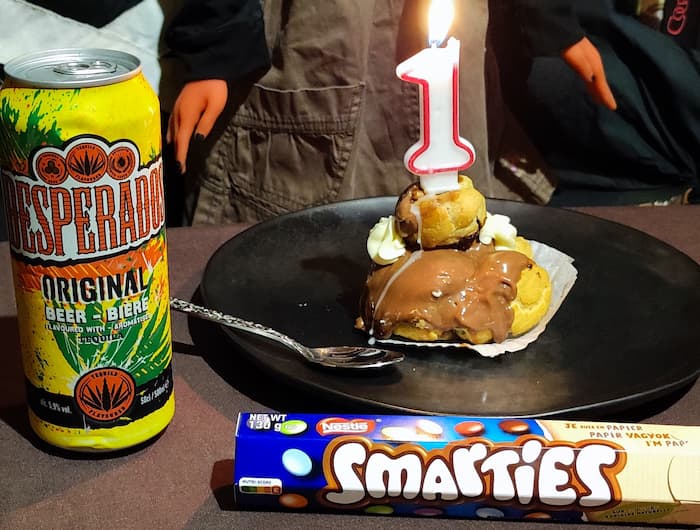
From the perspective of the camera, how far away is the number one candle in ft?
3.05

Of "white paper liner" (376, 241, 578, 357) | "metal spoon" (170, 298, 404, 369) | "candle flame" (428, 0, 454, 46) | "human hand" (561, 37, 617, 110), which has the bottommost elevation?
"white paper liner" (376, 241, 578, 357)

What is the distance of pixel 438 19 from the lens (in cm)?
97

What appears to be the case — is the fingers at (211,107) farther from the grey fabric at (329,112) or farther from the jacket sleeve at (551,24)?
the jacket sleeve at (551,24)

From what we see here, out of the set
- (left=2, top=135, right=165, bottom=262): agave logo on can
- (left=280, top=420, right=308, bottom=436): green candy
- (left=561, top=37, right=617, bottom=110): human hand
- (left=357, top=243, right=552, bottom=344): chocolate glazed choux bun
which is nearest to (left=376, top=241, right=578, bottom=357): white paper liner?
(left=357, top=243, right=552, bottom=344): chocolate glazed choux bun

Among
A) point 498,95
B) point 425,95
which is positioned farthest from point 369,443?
point 498,95

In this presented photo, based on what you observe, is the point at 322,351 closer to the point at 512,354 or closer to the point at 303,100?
the point at 512,354

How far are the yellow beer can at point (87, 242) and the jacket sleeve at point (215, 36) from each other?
0.90 m

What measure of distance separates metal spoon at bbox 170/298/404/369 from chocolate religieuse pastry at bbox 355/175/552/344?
3.0 inches

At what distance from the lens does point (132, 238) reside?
2.45 ft

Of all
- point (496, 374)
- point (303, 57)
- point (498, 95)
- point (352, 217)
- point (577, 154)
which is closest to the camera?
point (496, 374)

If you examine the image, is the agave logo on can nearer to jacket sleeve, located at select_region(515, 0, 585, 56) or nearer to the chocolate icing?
the chocolate icing

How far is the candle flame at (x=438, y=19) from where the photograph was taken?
3.17 ft

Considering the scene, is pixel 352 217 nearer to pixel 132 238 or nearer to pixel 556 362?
pixel 556 362

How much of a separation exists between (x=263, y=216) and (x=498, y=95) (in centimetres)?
64
